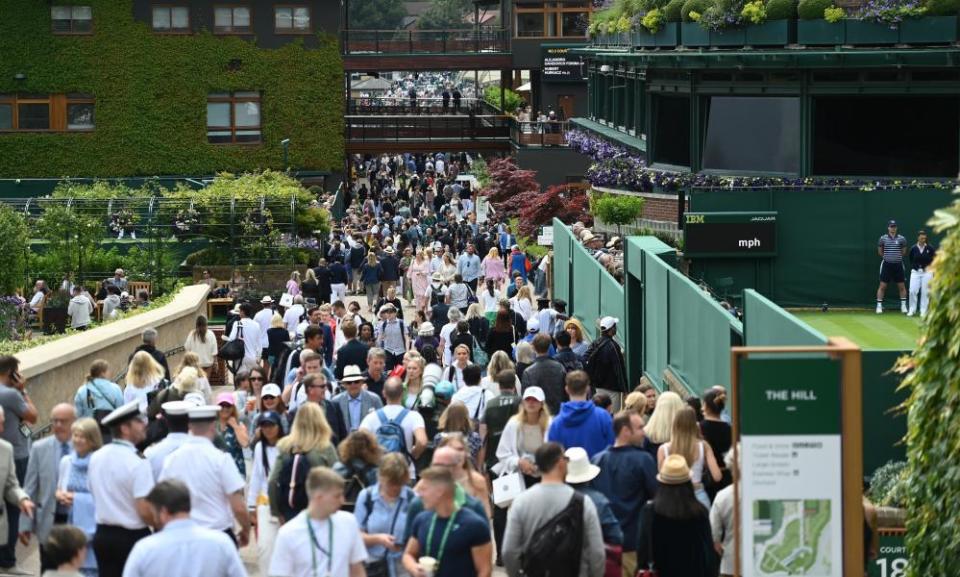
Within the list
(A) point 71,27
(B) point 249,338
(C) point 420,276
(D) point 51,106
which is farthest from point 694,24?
(D) point 51,106

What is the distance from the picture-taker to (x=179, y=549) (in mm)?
8617

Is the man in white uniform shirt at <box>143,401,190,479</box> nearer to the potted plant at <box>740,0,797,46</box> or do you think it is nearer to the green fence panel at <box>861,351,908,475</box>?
the green fence panel at <box>861,351,908,475</box>

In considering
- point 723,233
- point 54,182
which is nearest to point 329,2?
point 54,182

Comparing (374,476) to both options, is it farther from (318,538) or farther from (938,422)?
(938,422)

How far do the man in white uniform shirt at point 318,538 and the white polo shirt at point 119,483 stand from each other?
1.83m

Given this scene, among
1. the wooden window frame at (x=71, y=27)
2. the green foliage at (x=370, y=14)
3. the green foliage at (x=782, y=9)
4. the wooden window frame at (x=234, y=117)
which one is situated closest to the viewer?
the green foliage at (x=782, y=9)

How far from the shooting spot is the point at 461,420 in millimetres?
12977

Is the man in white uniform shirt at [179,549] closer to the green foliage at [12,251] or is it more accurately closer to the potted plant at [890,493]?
the potted plant at [890,493]

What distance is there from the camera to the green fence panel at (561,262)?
31.8 meters

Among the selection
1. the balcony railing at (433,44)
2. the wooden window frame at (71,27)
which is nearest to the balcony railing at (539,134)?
the balcony railing at (433,44)

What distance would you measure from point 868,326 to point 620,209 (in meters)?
10.9

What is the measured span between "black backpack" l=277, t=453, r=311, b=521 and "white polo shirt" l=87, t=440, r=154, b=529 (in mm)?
999

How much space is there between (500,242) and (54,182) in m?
18.6

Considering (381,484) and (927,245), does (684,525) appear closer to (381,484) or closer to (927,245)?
(381,484)
